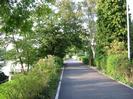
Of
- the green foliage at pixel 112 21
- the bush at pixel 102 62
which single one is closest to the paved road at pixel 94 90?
the bush at pixel 102 62

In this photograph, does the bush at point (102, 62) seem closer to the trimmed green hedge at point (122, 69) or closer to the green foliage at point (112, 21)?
the green foliage at point (112, 21)

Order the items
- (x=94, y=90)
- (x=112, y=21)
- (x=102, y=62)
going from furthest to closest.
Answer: (x=112, y=21)
(x=102, y=62)
(x=94, y=90)

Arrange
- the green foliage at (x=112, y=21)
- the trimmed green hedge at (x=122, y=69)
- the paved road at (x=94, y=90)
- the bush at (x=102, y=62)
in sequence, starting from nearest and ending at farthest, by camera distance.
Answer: the paved road at (x=94, y=90) → the trimmed green hedge at (x=122, y=69) → the bush at (x=102, y=62) → the green foliage at (x=112, y=21)

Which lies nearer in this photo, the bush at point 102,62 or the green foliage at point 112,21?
the bush at point 102,62

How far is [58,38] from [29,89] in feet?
180

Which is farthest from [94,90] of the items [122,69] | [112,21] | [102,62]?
[112,21]

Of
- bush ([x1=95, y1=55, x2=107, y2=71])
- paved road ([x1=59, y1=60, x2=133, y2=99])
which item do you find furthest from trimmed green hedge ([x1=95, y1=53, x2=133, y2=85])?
bush ([x1=95, y1=55, x2=107, y2=71])

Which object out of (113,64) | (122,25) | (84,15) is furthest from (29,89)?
(84,15)

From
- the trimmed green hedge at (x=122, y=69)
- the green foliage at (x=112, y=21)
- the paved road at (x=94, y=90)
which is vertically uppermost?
the green foliage at (x=112, y=21)

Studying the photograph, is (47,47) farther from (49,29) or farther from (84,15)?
(84,15)

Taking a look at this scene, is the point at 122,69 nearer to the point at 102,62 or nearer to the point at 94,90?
the point at 94,90

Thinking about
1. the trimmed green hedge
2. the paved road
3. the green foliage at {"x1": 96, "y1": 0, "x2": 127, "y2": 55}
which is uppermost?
the green foliage at {"x1": 96, "y1": 0, "x2": 127, "y2": 55}

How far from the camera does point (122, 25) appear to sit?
45938 millimetres

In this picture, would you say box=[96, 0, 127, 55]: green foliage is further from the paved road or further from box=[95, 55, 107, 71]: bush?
the paved road
